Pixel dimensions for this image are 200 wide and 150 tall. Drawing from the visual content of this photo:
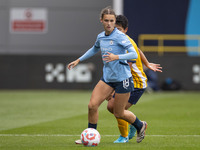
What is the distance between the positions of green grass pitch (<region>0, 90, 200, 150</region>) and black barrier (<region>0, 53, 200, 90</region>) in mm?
7031

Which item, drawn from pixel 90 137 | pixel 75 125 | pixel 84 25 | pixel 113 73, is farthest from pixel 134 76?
pixel 84 25

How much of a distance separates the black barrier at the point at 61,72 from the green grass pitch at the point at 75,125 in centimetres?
703

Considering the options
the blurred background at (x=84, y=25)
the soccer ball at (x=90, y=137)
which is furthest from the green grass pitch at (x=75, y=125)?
the blurred background at (x=84, y=25)

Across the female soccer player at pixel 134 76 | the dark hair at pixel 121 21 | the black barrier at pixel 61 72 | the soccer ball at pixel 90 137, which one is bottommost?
the black barrier at pixel 61 72

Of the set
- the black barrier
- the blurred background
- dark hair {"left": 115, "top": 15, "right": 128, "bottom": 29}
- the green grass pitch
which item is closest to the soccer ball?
the green grass pitch

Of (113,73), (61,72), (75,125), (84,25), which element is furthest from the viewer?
(84,25)

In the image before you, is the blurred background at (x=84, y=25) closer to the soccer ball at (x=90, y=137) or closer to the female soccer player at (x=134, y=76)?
the female soccer player at (x=134, y=76)

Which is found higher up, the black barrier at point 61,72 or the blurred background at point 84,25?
the blurred background at point 84,25

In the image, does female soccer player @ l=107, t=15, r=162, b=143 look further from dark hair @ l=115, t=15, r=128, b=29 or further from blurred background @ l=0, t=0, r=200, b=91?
blurred background @ l=0, t=0, r=200, b=91

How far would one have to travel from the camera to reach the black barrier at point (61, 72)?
85.5 ft

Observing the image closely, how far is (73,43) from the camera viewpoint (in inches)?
1266

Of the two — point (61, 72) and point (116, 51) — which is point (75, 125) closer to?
point (116, 51)

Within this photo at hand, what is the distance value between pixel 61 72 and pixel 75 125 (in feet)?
47.4

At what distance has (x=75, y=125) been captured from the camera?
465 inches
